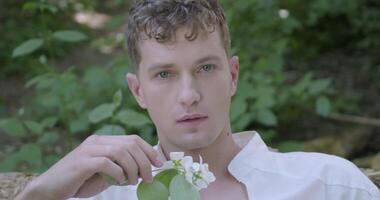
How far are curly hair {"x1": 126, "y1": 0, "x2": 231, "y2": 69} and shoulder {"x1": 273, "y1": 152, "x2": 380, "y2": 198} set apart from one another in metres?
0.34

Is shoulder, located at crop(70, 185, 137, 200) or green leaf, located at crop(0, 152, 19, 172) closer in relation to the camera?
shoulder, located at crop(70, 185, 137, 200)

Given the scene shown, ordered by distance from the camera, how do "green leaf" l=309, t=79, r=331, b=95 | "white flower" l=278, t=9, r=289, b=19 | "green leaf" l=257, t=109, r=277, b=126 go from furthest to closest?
"white flower" l=278, t=9, r=289, b=19, "green leaf" l=309, t=79, r=331, b=95, "green leaf" l=257, t=109, r=277, b=126

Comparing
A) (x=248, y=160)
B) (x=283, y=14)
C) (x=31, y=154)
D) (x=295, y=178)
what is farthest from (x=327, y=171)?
(x=283, y=14)

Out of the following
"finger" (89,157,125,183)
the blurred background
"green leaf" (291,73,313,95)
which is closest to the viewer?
"finger" (89,157,125,183)

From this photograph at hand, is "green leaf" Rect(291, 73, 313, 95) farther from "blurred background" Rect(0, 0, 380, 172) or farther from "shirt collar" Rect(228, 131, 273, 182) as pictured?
"shirt collar" Rect(228, 131, 273, 182)

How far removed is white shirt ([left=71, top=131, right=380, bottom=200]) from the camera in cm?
198

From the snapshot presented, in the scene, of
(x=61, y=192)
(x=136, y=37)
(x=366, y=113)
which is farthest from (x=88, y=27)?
(x=61, y=192)

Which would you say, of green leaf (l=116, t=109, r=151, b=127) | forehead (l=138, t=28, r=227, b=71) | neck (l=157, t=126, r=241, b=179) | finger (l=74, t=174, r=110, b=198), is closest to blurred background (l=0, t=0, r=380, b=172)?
green leaf (l=116, t=109, r=151, b=127)

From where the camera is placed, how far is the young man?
1.89 m

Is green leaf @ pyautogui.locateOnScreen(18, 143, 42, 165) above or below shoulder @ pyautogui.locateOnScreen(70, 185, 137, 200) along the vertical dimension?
below

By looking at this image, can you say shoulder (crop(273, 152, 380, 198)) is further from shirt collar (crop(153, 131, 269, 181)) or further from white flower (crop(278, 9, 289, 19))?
white flower (crop(278, 9, 289, 19))

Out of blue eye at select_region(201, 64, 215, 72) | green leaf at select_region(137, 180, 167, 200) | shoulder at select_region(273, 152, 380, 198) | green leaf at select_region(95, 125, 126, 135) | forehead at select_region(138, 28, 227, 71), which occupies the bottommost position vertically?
green leaf at select_region(95, 125, 126, 135)

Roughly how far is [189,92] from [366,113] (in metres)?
3.58

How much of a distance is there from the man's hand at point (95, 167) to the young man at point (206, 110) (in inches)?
8.6
